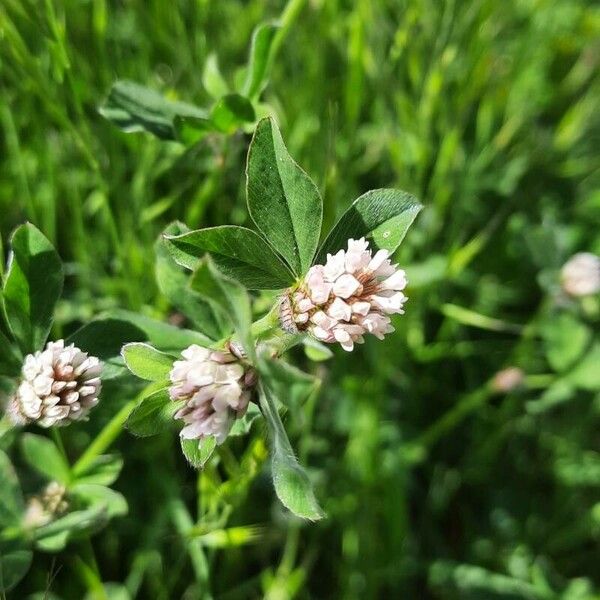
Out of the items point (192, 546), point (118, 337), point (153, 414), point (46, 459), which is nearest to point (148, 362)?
point (153, 414)

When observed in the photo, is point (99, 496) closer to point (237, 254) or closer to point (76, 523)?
point (76, 523)

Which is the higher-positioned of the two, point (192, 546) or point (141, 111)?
point (141, 111)

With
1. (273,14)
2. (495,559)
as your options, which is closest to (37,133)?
(273,14)

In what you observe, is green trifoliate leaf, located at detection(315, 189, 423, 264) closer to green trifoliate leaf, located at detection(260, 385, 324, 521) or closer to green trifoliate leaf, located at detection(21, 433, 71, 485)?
green trifoliate leaf, located at detection(260, 385, 324, 521)

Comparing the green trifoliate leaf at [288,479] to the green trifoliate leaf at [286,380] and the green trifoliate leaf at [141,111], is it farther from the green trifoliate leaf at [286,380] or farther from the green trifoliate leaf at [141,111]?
the green trifoliate leaf at [141,111]

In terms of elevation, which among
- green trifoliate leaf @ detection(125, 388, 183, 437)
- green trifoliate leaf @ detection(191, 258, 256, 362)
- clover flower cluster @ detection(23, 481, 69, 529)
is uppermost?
green trifoliate leaf @ detection(191, 258, 256, 362)

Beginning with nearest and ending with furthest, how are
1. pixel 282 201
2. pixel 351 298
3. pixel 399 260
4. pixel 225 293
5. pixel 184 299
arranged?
pixel 225 293 < pixel 351 298 < pixel 282 201 < pixel 184 299 < pixel 399 260

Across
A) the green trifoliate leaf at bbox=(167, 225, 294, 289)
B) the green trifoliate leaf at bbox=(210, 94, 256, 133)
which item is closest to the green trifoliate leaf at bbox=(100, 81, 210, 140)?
the green trifoliate leaf at bbox=(210, 94, 256, 133)
